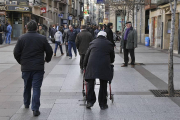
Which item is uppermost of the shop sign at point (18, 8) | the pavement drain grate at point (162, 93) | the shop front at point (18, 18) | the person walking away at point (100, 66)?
the shop sign at point (18, 8)

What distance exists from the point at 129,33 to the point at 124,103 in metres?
5.97

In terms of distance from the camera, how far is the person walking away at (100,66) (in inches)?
238

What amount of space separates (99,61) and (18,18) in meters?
31.2

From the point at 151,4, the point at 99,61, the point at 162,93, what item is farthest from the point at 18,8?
the point at 99,61

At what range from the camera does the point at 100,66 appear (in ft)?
19.8

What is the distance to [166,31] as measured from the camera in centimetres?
2302

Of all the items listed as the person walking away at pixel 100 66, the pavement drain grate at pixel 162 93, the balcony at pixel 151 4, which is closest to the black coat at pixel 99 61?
the person walking away at pixel 100 66

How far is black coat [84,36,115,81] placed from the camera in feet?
19.8

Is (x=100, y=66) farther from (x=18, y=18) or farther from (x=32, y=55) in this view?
(x=18, y=18)

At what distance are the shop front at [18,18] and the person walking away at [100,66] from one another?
29.5 meters

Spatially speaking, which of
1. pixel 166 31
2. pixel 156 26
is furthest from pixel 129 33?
pixel 156 26

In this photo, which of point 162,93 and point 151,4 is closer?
point 162,93

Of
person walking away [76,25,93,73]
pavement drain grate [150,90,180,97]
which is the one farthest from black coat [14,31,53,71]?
person walking away [76,25,93,73]

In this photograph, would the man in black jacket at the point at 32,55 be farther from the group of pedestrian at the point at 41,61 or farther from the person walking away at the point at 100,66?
the person walking away at the point at 100,66
